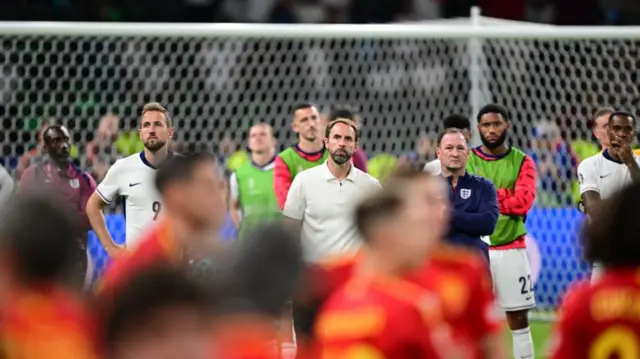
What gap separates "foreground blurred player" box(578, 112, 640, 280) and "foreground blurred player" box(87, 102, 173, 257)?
2712mm

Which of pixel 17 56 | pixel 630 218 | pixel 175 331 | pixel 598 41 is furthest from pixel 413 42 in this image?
pixel 175 331

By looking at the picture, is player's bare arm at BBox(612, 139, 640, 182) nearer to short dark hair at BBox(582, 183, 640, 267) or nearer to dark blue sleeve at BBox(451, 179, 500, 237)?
dark blue sleeve at BBox(451, 179, 500, 237)

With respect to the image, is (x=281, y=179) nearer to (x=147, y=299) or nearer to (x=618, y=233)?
(x=618, y=233)

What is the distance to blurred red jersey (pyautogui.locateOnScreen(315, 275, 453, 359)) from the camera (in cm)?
369

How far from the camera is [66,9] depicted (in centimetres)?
1540

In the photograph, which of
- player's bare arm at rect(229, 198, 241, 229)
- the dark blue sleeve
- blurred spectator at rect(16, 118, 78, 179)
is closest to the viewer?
the dark blue sleeve

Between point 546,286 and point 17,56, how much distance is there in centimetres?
474

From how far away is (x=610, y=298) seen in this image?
385 centimetres

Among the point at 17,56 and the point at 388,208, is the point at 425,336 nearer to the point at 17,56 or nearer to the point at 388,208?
the point at 388,208

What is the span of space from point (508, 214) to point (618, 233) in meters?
4.71

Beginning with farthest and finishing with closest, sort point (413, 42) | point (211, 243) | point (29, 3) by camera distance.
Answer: point (29, 3) < point (413, 42) < point (211, 243)

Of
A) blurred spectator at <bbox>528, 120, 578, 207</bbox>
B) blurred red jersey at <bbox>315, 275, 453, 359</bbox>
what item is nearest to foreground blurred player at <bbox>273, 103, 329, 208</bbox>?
blurred spectator at <bbox>528, 120, 578, 207</bbox>

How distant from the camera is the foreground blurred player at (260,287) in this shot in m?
3.17

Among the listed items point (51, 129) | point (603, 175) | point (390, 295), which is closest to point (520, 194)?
point (603, 175)
